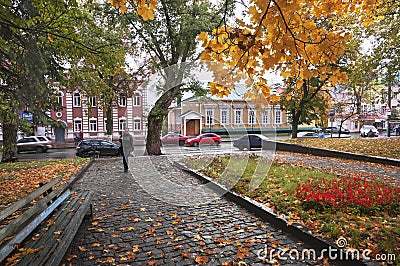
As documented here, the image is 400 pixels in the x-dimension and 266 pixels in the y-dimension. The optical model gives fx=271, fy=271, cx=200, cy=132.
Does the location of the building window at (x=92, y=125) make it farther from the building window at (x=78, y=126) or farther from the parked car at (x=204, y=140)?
the parked car at (x=204, y=140)

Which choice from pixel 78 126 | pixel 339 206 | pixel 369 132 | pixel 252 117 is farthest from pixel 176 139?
pixel 369 132

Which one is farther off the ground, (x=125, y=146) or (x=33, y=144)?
(x=125, y=146)

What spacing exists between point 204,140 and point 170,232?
10.4m

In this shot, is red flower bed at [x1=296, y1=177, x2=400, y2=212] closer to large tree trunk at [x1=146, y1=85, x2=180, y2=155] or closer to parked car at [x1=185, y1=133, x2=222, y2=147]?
large tree trunk at [x1=146, y1=85, x2=180, y2=155]

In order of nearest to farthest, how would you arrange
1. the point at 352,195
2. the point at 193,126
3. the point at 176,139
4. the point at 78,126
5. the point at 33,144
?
the point at 352,195, the point at 193,126, the point at 176,139, the point at 33,144, the point at 78,126

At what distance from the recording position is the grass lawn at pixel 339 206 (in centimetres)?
370

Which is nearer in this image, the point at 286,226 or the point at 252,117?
the point at 286,226

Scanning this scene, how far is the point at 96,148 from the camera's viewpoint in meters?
20.0

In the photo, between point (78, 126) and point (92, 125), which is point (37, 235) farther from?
point (78, 126)

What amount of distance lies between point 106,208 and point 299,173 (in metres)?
5.96

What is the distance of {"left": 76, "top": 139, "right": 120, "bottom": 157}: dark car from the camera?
19731mm

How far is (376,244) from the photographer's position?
3.44 m

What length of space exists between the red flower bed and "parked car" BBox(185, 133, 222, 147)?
7.32 m

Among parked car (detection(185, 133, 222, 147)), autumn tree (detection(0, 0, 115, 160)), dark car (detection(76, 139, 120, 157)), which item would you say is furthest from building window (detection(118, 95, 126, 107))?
autumn tree (detection(0, 0, 115, 160))
